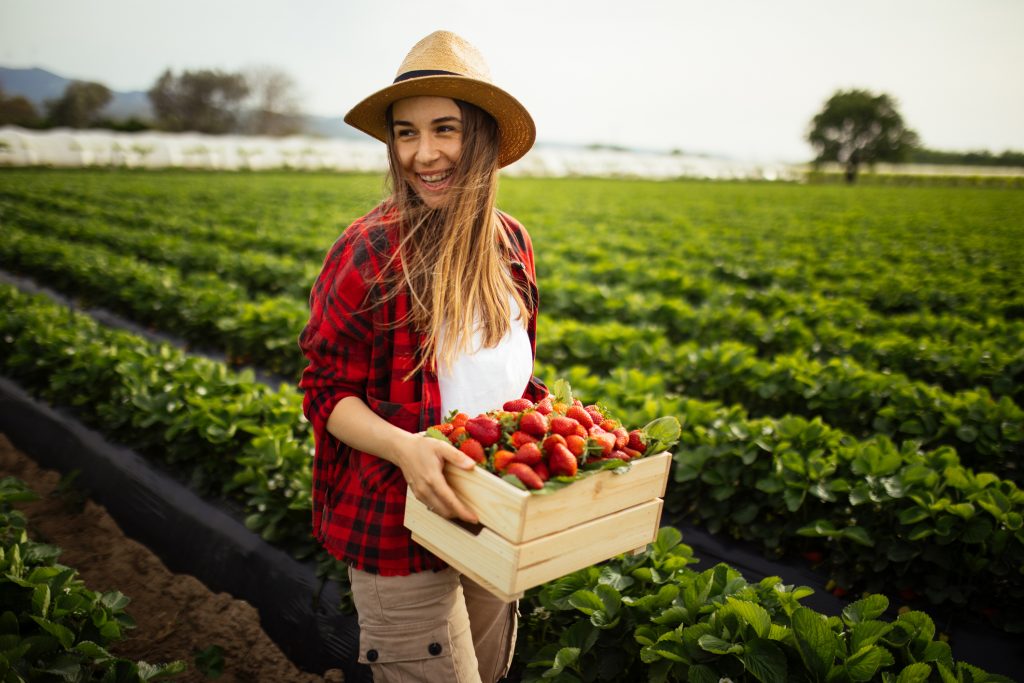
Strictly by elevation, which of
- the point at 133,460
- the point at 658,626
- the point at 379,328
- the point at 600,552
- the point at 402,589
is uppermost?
the point at 379,328

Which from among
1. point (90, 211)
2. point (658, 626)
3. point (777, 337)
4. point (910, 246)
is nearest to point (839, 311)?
point (777, 337)

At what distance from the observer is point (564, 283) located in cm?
781

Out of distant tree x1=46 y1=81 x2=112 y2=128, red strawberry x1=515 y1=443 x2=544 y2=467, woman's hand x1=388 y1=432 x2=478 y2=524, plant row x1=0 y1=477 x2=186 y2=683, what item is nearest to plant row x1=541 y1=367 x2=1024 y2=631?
red strawberry x1=515 y1=443 x2=544 y2=467

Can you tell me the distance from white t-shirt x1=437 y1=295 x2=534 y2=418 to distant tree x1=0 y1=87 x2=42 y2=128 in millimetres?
65913

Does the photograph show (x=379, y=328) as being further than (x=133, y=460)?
No

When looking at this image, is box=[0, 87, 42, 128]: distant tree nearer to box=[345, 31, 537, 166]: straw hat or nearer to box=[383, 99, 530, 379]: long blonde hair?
box=[345, 31, 537, 166]: straw hat

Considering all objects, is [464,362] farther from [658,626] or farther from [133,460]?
[133,460]

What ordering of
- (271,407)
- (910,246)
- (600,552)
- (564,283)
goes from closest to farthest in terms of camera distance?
(600,552) → (271,407) → (564,283) → (910,246)

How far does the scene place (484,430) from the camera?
148 cm

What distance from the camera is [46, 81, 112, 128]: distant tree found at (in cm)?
5725

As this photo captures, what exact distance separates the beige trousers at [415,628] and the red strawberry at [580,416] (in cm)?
53

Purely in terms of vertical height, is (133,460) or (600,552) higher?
(600,552)

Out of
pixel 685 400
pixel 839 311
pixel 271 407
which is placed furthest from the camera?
pixel 839 311

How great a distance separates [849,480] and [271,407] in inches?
128
